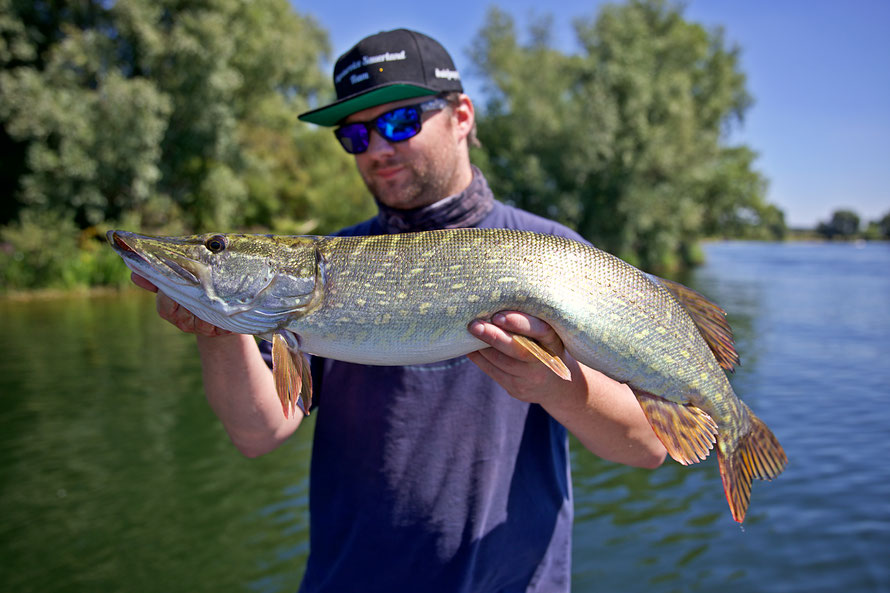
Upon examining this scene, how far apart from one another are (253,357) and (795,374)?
10687mm

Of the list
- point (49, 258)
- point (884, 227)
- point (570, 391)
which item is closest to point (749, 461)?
point (570, 391)

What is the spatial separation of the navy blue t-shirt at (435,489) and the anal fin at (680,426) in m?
0.37

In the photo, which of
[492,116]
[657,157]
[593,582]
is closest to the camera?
[593,582]

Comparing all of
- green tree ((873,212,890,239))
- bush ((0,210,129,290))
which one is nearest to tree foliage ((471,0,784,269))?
bush ((0,210,129,290))

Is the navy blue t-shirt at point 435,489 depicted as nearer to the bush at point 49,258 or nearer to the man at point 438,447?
the man at point 438,447

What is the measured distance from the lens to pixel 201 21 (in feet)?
67.8

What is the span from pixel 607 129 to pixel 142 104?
17208mm

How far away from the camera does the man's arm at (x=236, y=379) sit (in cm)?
212

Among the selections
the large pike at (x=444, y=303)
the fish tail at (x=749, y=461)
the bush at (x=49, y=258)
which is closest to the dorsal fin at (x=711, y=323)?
the large pike at (x=444, y=303)

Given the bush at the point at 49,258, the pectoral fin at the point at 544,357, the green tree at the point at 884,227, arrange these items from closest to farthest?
the pectoral fin at the point at 544,357
the bush at the point at 49,258
the green tree at the point at 884,227

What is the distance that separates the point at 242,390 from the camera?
86.7 inches

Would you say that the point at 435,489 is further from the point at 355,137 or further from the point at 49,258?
the point at 49,258

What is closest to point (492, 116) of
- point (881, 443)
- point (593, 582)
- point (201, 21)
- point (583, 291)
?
point (201, 21)

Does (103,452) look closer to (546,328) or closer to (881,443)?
(546,328)
